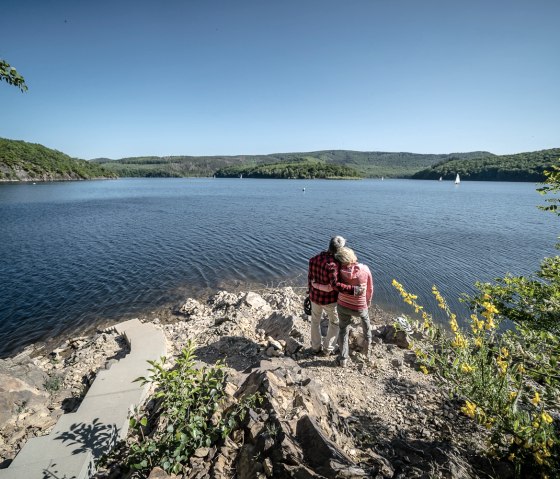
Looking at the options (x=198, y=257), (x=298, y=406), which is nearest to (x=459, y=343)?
(x=298, y=406)

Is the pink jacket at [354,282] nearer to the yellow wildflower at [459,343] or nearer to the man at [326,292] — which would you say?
the man at [326,292]

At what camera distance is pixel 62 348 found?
32.6 ft

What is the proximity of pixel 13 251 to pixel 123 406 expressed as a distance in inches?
956

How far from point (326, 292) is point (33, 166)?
163 m

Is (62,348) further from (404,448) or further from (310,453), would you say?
(404,448)

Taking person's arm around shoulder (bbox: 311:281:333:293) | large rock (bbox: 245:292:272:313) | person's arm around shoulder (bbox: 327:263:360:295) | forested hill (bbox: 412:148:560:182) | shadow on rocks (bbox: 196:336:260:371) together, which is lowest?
large rock (bbox: 245:292:272:313)

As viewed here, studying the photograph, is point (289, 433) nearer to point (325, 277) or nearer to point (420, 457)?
point (420, 457)

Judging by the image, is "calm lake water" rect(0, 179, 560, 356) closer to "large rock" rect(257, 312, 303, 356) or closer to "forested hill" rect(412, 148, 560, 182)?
"large rock" rect(257, 312, 303, 356)

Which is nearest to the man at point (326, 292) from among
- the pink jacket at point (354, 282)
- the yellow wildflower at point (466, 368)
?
the pink jacket at point (354, 282)

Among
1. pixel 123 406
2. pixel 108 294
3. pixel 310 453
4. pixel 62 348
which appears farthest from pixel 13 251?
pixel 310 453

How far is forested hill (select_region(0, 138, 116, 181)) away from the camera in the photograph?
373 ft

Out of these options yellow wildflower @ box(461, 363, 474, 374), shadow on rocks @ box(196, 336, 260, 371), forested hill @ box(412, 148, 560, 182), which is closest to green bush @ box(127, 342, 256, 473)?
yellow wildflower @ box(461, 363, 474, 374)

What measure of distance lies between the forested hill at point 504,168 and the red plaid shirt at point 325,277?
16909 cm

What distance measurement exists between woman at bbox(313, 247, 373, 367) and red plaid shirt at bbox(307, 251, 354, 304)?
0.41 feet
